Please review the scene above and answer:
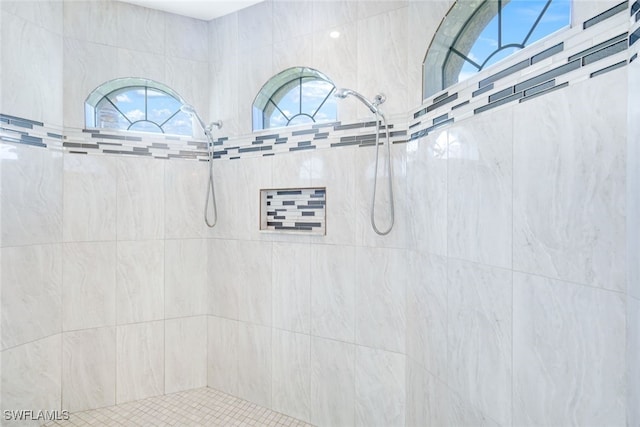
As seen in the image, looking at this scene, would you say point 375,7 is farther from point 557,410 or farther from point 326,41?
point 557,410

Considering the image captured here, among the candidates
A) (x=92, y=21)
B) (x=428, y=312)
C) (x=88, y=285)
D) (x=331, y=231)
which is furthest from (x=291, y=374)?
(x=92, y=21)

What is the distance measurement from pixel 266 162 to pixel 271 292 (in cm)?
91

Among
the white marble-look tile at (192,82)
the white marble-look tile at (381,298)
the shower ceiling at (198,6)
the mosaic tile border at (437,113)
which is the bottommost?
the white marble-look tile at (381,298)

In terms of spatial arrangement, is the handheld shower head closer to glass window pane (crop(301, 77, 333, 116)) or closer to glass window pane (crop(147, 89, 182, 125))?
glass window pane (crop(147, 89, 182, 125))

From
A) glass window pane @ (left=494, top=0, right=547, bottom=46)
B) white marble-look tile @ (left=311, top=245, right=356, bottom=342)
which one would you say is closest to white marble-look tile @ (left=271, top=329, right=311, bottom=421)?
white marble-look tile @ (left=311, top=245, right=356, bottom=342)

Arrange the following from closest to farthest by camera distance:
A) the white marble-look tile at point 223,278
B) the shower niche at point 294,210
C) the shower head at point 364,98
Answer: the shower head at point 364,98
the shower niche at point 294,210
the white marble-look tile at point 223,278

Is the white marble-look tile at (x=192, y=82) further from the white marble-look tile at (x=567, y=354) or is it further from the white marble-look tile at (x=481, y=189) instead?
the white marble-look tile at (x=567, y=354)

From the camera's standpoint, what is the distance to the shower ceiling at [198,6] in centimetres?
253

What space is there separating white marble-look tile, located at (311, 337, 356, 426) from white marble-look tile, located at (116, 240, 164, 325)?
125 centimetres

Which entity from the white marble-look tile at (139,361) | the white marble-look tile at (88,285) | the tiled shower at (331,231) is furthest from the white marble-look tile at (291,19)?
the white marble-look tile at (139,361)

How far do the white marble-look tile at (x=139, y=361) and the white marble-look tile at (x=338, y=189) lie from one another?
1516 mm

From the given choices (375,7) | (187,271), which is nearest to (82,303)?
(187,271)

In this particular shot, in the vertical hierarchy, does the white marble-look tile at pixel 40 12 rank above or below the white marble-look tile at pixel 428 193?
above

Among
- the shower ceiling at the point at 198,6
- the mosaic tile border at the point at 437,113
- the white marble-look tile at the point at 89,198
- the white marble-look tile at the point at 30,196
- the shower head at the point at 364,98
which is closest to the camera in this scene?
the mosaic tile border at the point at 437,113
